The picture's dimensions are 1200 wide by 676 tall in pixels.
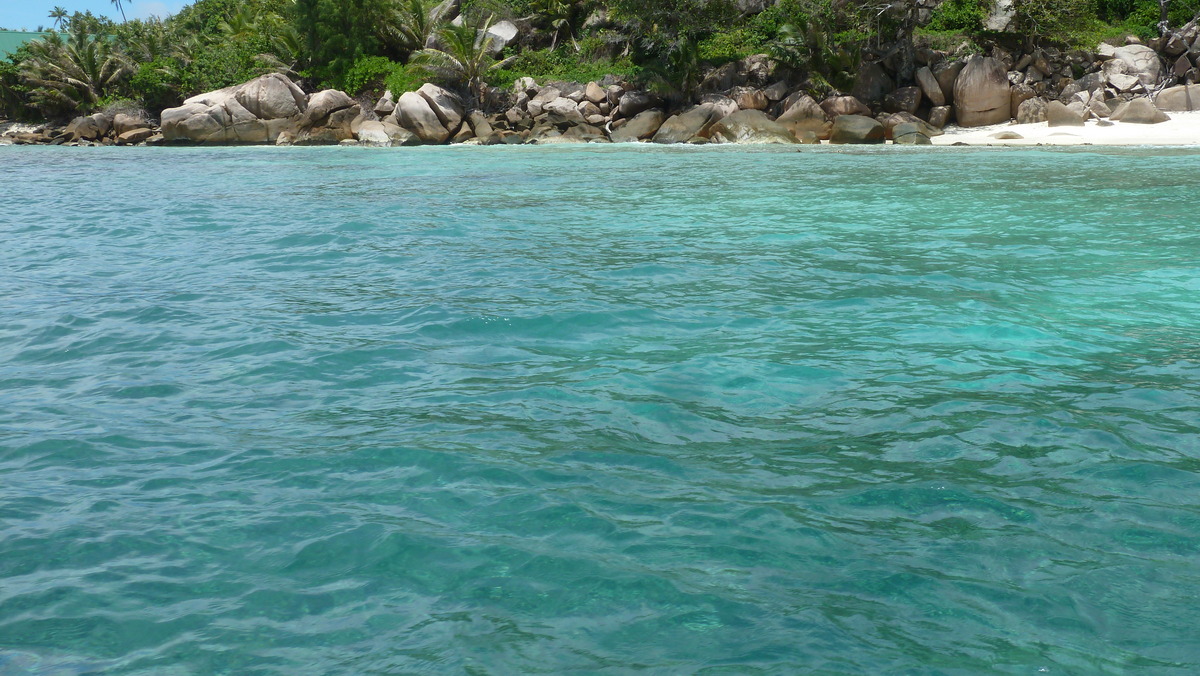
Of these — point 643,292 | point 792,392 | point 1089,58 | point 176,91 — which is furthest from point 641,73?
point 792,392

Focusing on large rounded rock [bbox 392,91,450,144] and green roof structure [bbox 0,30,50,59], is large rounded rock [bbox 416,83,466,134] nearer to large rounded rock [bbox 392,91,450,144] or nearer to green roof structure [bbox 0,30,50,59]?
large rounded rock [bbox 392,91,450,144]

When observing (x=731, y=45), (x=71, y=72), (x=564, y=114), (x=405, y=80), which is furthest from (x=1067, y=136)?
(x=71, y=72)

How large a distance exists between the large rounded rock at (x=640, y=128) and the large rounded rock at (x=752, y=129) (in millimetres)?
2441

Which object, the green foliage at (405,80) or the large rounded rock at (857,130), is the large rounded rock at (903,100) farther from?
the green foliage at (405,80)

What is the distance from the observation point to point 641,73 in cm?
3062

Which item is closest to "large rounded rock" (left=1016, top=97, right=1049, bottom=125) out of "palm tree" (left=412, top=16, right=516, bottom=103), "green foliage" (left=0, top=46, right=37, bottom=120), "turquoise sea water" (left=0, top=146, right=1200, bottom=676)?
"palm tree" (left=412, top=16, right=516, bottom=103)

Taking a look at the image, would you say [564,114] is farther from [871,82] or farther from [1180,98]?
[1180,98]

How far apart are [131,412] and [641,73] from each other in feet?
92.2

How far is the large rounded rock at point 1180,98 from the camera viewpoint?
24.0m

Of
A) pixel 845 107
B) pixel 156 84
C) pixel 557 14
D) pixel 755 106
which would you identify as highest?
pixel 557 14

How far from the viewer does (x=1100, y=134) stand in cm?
2331

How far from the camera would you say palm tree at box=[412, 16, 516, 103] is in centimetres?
3177

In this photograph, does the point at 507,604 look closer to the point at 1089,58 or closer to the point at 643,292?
the point at 643,292

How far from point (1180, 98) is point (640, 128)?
1534 cm
